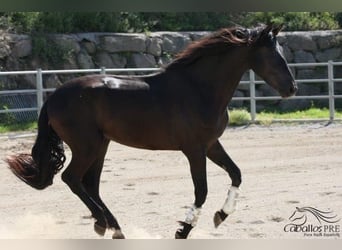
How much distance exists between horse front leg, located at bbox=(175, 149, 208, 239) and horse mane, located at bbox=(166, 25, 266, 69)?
718mm

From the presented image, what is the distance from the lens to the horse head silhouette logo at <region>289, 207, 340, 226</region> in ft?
17.0

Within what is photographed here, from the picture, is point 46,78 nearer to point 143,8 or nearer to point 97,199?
point 97,199

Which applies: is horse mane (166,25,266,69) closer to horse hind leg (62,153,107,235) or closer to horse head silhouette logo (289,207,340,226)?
horse hind leg (62,153,107,235)

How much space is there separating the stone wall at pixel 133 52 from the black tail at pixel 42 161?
7249 mm

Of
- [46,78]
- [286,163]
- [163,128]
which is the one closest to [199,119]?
[163,128]

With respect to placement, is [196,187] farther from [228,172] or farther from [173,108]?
[173,108]

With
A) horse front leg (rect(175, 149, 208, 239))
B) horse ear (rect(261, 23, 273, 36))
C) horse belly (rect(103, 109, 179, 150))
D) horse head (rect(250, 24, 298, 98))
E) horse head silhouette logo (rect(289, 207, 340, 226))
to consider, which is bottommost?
horse head silhouette logo (rect(289, 207, 340, 226))

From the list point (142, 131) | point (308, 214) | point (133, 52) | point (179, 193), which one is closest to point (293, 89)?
point (142, 131)

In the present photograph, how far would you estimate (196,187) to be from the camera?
4.76m

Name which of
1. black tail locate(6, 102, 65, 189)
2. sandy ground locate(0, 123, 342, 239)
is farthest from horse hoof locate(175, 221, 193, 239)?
black tail locate(6, 102, 65, 189)

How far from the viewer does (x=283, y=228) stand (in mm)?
5098

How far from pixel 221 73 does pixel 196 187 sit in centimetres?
85

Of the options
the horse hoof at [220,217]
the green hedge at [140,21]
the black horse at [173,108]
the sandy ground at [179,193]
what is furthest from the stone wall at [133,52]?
the horse hoof at [220,217]

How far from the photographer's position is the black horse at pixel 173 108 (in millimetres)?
4758
